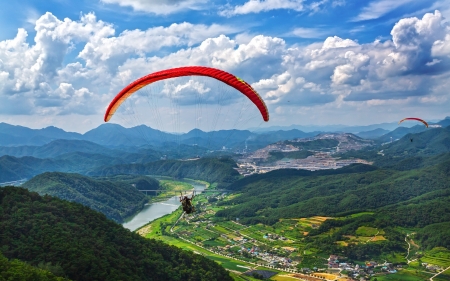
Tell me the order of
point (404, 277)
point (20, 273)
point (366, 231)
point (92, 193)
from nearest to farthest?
point (20, 273)
point (404, 277)
point (366, 231)
point (92, 193)

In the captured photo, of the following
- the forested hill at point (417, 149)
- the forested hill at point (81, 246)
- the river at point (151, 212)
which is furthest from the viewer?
the forested hill at point (417, 149)

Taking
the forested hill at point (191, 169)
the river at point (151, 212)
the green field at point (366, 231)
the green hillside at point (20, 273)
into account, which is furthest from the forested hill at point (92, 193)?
the green hillside at point (20, 273)

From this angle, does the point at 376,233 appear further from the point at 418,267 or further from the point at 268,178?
the point at 268,178

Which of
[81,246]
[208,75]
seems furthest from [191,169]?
[208,75]

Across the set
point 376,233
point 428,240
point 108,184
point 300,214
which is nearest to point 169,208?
point 108,184

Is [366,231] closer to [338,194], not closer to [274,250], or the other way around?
[274,250]

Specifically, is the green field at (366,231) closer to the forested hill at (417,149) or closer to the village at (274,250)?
the village at (274,250)

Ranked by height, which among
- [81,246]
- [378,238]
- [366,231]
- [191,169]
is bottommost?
[378,238]
